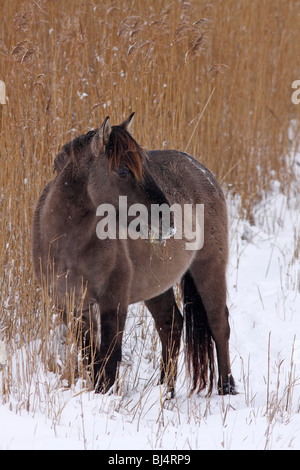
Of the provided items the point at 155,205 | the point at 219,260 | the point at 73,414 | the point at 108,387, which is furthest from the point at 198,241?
the point at 73,414

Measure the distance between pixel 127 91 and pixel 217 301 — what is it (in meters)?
1.88

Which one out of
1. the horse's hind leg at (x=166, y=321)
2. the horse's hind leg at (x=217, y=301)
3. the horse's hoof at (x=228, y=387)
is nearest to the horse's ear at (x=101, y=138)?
the horse's hind leg at (x=217, y=301)

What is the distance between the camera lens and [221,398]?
3801 mm

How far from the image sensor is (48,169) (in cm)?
427

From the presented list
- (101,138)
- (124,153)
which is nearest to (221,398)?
(124,153)

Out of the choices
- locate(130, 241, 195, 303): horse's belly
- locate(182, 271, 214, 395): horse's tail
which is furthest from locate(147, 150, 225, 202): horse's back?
locate(182, 271, 214, 395): horse's tail

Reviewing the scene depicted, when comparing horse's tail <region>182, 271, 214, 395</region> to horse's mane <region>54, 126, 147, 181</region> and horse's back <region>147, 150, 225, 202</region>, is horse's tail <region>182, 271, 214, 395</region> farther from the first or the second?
horse's mane <region>54, 126, 147, 181</region>

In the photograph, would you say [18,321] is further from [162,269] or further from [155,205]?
[155,205]

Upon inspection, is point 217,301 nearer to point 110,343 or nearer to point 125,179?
point 110,343

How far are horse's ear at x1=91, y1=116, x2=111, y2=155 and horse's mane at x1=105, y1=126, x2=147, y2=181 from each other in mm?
31

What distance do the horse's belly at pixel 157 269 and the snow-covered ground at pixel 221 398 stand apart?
59 cm

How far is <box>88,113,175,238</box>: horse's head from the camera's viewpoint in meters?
3.05

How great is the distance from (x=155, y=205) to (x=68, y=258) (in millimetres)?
571

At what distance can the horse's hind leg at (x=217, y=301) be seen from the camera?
395 cm
